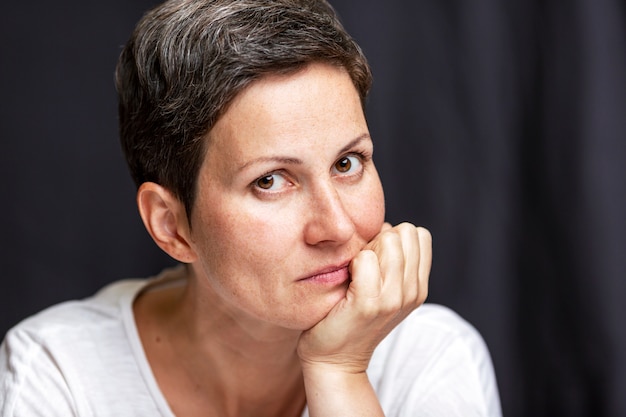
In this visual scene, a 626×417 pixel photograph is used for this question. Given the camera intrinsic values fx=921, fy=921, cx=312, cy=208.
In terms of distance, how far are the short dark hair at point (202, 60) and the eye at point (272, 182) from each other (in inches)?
4.8

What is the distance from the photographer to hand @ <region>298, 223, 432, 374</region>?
1616 millimetres

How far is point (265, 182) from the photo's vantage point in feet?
5.20

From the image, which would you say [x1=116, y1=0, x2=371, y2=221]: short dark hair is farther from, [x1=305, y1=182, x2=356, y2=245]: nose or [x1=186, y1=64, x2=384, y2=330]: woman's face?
[x1=305, y1=182, x2=356, y2=245]: nose

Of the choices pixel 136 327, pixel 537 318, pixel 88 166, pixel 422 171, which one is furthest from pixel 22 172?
pixel 537 318

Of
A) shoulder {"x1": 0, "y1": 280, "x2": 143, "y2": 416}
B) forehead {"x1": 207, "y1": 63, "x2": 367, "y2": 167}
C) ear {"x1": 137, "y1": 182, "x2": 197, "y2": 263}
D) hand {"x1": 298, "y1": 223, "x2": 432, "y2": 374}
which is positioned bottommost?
shoulder {"x1": 0, "y1": 280, "x2": 143, "y2": 416}

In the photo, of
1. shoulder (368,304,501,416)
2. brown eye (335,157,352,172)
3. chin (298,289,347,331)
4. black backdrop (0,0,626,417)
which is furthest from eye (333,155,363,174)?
black backdrop (0,0,626,417)

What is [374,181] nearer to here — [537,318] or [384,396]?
[384,396]

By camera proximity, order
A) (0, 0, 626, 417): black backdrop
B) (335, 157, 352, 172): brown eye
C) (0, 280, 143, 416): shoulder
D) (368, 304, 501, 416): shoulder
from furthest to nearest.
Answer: (0, 0, 626, 417): black backdrop, (368, 304, 501, 416): shoulder, (0, 280, 143, 416): shoulder, (335, 157, 352, 172): brown eye

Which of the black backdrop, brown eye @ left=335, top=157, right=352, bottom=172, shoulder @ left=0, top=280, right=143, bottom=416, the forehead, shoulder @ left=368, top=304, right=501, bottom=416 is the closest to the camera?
the forehead

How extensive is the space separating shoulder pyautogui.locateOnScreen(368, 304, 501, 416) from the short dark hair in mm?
603

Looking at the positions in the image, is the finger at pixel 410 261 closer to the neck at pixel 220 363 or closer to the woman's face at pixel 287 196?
the woman's face at pixel 287 196

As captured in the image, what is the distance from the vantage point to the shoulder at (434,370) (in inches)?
74.4

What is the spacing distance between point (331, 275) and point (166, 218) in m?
0.35

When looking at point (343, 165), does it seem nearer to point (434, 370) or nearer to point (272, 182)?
point (272, 182)
